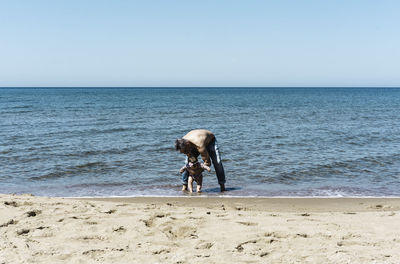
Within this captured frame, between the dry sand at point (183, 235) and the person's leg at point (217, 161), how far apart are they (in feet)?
6.77

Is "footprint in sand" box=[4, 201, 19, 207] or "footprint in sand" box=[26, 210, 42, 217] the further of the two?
"footprint in sand" box=[4, 201, 19, 207]

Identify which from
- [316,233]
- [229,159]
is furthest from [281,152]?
[316,233]

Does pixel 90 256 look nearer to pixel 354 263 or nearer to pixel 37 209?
pixel 37 209

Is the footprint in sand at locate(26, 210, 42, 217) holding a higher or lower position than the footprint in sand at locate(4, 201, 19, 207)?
higher

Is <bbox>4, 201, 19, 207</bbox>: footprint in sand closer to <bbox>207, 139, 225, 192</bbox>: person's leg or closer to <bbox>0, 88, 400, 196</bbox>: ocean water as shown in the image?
<bbox>0, 88, 400, 196</bbox>: ocean water

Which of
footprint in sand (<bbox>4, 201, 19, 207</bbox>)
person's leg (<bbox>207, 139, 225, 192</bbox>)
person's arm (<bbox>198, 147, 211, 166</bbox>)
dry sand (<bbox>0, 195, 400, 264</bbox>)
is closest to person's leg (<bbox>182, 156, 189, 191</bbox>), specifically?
person's arm (<bbox>198, 147, 211, 166</bbox>)

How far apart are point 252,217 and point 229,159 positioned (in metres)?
7.22

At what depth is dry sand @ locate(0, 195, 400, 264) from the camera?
4.78m

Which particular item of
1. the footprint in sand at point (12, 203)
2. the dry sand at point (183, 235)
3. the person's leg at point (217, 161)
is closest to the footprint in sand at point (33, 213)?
the dry sand at point (183, 235)

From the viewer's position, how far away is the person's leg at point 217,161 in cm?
996

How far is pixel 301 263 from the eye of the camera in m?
4.55

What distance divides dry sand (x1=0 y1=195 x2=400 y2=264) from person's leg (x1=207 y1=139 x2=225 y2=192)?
2065 mm

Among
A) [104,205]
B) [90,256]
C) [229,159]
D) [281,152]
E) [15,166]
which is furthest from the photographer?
[281,152]

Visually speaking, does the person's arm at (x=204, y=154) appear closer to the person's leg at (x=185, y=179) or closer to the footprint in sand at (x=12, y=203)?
the person's leg at (x=185, y=179)
